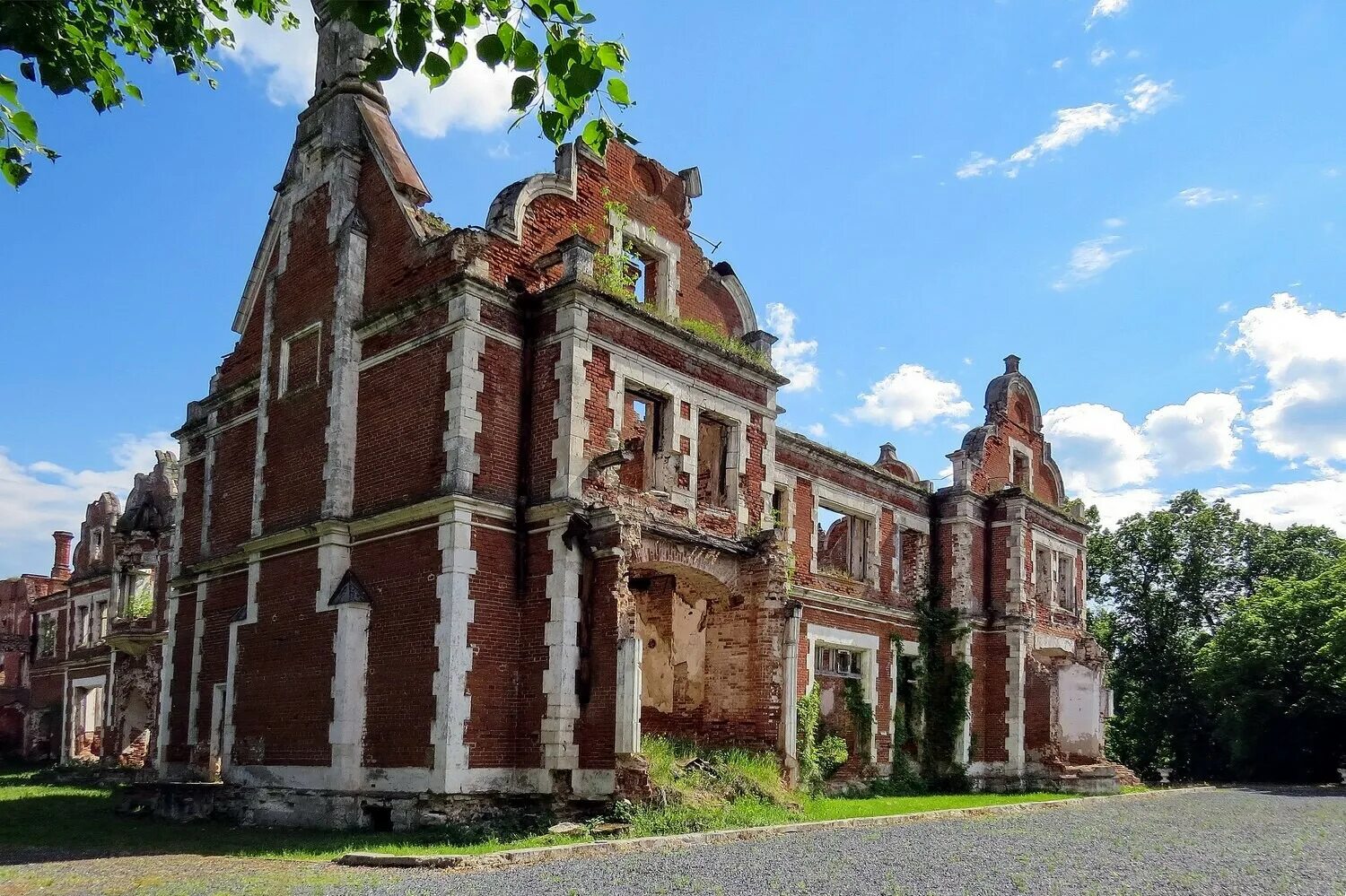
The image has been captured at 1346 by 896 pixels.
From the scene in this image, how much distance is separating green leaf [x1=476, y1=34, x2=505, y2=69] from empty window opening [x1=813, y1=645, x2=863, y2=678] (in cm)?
1919

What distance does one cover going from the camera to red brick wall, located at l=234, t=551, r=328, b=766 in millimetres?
16406

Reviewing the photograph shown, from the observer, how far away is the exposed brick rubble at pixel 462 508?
1522 cm

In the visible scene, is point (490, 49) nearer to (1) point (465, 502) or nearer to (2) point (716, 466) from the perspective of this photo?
(1) point (465, 502)

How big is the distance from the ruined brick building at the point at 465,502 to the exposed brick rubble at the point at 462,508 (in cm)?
5

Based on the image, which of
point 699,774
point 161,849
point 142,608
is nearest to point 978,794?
point 699,774

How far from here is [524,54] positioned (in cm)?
651

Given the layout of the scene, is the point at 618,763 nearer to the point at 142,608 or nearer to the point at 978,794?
the point at 978,794

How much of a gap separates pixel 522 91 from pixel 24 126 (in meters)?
3.38

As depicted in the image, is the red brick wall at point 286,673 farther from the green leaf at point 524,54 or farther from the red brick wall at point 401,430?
the green leaf at point 524,54

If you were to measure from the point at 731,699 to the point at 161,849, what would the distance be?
812cm

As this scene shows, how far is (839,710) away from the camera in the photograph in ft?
81.6

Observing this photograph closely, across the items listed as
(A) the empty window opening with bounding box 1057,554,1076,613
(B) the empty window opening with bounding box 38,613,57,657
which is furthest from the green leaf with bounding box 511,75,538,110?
(B) the empty window opening with bounding box 38,613,57,657

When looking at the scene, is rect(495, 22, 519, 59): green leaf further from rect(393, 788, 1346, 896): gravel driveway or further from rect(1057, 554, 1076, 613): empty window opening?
rect(1057, 554, 1076, 613): empty window opening

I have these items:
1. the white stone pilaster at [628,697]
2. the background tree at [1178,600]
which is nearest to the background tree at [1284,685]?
the background tree at [1178,600]
